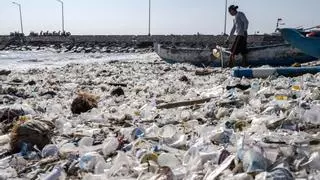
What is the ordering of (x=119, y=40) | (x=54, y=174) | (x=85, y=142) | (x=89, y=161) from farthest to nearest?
(x=119, y=40) → (x=85, y=142) → (x=89, y=161) → (x=54, y=174)

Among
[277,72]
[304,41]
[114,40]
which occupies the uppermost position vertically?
[304,41]

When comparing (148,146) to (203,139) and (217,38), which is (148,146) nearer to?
(203,139)

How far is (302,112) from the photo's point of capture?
3.97 metres

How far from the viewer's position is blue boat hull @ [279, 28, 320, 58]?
36.6ft

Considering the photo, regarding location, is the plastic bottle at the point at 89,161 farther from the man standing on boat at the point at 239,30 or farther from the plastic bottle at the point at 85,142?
the man standing on boat at the point at 239,30

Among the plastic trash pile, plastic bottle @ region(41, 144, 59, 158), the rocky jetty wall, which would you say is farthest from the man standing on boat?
the rocky jetty wall

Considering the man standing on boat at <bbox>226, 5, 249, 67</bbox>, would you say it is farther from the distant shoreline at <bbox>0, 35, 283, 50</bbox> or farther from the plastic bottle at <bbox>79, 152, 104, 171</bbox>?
the distant shoreline at <bbox>0, 35, 283, 50</bbox>

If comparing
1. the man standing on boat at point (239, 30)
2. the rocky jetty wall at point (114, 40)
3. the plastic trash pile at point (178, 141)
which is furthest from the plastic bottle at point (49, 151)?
the rocky jetty wall at point (114, 40)

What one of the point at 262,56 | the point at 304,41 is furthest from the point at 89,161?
the point at 262,56

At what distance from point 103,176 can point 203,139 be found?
0.98m

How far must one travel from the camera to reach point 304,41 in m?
11.2

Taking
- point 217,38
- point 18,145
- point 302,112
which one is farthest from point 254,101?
point 217,38

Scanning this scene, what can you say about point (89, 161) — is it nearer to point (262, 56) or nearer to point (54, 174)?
point (54, 174)

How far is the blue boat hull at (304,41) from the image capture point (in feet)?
36.6
